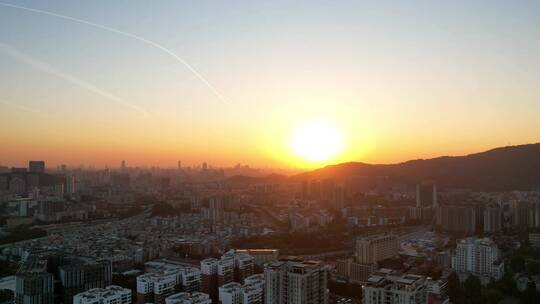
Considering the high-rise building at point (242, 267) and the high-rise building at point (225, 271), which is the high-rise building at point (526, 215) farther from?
the high-rise building at point (225, 271)

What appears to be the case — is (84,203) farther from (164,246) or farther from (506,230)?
(506,230)

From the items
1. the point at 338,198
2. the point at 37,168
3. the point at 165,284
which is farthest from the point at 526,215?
the point at 37,168

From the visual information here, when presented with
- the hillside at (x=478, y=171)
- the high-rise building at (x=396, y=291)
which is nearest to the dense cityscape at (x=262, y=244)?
the high-rise building at (x=396, y=291)

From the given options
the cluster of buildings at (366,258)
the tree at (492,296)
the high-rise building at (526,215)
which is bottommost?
the tree at (492,296)

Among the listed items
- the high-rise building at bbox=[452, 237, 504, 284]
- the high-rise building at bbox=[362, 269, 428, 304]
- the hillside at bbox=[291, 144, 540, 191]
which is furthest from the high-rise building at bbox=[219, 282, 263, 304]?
the hillside at bbox=[291, 144, 540, 191]

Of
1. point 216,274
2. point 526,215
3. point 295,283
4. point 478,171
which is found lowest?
point 216,274

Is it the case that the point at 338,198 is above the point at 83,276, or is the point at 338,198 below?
above

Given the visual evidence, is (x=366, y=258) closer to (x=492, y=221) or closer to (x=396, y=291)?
(x=396, y=291)
